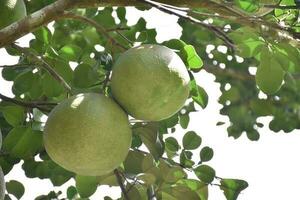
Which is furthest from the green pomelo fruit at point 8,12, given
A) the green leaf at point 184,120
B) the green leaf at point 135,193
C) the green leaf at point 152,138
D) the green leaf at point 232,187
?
the green leaf at point 184,120

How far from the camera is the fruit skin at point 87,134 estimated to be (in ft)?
4.40

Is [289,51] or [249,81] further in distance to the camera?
[249,81]

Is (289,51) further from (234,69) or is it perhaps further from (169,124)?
(234,69)

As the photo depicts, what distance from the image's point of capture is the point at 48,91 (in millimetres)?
1817

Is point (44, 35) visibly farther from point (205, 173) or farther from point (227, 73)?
point (227, 73)

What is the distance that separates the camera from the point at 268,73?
5.53 feet

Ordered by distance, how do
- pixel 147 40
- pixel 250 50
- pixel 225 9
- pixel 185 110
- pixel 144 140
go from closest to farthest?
pixel 225 9 < pixel 144 140 < pixel 250 50 < pixel 147 40 < pixel 185 110

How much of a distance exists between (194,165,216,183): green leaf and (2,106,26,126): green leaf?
0.58m

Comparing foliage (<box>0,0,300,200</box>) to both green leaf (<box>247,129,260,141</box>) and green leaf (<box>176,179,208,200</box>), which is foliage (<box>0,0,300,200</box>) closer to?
green leaf (<box>176,179,208,200</box>)

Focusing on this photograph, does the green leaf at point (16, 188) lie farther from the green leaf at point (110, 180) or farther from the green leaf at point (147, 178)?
the green leaf at point (147, 178)

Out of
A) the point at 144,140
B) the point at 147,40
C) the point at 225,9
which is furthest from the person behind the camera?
the point at 147,40

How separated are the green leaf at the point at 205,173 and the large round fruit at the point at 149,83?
1.53ft

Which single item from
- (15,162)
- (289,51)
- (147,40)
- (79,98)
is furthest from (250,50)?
(15,162)

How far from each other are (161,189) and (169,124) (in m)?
→ 0.36
